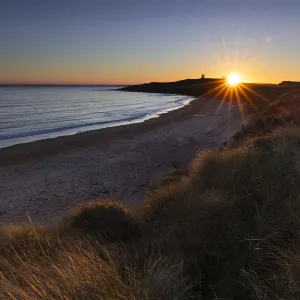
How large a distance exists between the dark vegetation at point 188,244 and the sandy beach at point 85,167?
3.95 metres

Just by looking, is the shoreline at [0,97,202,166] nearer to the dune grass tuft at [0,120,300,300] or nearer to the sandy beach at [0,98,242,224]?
the sandy beach at [0,98,242,224]

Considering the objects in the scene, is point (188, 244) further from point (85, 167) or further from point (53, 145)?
point (53, 145)

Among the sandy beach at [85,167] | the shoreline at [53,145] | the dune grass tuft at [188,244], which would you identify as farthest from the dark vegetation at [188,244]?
the shoreline at [53,145]

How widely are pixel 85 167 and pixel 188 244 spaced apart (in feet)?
35.5

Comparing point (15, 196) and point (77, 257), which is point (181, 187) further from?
point (15, 196)

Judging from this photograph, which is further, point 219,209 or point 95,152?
point 95,152

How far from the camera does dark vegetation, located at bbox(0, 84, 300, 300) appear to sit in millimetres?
3061

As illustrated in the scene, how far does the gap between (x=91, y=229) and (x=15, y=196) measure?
6.31 m

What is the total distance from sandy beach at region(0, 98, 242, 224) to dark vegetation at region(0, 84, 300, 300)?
3947mm

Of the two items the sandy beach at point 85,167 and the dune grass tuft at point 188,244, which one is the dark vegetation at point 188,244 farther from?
the sandy beach at point 85,167

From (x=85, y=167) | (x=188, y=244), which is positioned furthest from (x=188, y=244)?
(x=85, y=167)

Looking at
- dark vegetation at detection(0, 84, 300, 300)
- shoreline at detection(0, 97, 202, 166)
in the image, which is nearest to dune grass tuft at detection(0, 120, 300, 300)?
dark vegetation at detection(0, 84, 300, 300)

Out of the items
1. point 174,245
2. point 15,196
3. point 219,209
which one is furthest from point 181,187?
point 15,196

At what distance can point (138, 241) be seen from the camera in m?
5.02
